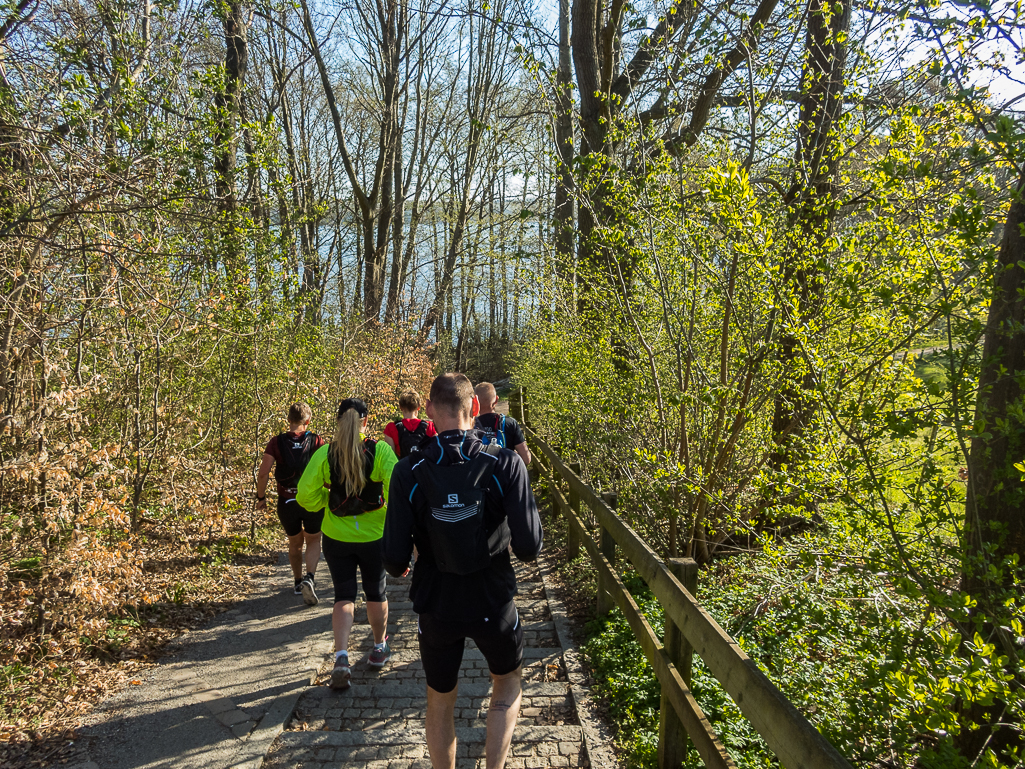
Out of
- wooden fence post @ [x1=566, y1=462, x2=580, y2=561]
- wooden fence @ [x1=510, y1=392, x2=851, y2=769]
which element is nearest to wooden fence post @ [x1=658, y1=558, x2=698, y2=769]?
wooden fence @ [x1=510, y1=392, x2=851, y2=769]

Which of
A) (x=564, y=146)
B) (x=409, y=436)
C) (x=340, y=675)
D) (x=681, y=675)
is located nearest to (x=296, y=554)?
(x=409, y=436)

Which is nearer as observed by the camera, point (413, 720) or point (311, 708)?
point (413, 720)

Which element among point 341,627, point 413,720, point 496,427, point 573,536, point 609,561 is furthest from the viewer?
point 573,536

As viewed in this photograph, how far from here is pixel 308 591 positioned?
6328mm

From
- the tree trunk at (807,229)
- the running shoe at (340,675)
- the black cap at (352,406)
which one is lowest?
the running shoe at (340,675)

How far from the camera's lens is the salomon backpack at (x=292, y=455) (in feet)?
20.9

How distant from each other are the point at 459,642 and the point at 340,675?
182 centimetres

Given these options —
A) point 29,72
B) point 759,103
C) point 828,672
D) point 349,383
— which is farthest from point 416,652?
point 349,383

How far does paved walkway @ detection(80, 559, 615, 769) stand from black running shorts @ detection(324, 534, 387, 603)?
2.22 feet

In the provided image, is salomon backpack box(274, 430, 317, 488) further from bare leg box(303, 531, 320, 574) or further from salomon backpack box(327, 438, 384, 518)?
salomon backpack box(327, 438, 384, 518)

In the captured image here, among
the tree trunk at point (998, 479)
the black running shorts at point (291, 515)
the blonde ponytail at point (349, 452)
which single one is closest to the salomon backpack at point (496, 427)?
the blonde ponytail at point (349, 452)

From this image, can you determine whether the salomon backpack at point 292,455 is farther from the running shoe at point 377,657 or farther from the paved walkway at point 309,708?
the running shoe at point 377,657

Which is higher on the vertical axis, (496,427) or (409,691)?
(496,427)

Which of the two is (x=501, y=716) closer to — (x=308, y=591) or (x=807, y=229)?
(x=308, y=591)
